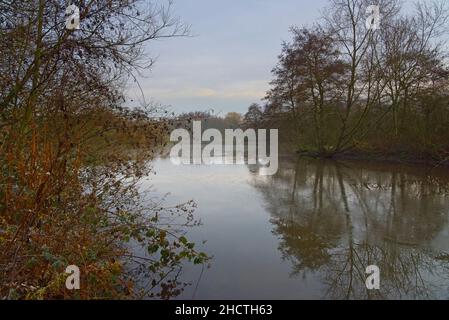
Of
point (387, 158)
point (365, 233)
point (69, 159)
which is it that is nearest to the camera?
point (69, 159)

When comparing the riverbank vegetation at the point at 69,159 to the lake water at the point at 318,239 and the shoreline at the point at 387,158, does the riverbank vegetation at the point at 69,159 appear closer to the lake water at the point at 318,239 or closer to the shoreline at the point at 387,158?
the lake water at the point at 318,239

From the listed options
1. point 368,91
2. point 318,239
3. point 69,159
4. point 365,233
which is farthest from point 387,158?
point 69,159

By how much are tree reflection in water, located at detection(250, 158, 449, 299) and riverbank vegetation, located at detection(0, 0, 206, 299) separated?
1.61 metres

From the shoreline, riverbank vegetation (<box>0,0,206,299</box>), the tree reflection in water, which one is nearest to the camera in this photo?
riverbank vegetation (<box>0,0,206,299</box>)

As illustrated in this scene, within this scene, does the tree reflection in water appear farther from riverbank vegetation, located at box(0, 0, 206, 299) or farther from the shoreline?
the shoreline

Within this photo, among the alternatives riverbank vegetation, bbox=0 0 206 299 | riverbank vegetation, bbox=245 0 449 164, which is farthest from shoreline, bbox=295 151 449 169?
riverbank vegetation, bbox=0 0 206 299

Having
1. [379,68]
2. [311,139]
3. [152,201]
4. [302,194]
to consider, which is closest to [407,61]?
[379,68]

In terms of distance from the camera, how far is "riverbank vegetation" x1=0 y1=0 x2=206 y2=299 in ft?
9.75

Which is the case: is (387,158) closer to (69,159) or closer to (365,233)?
(365,233)

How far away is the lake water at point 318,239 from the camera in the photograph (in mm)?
3695

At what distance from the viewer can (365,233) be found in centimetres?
556

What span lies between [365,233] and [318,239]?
85 centimetres

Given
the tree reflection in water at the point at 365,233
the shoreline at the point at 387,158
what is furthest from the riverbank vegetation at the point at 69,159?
the shoreline at the point at 387,158
